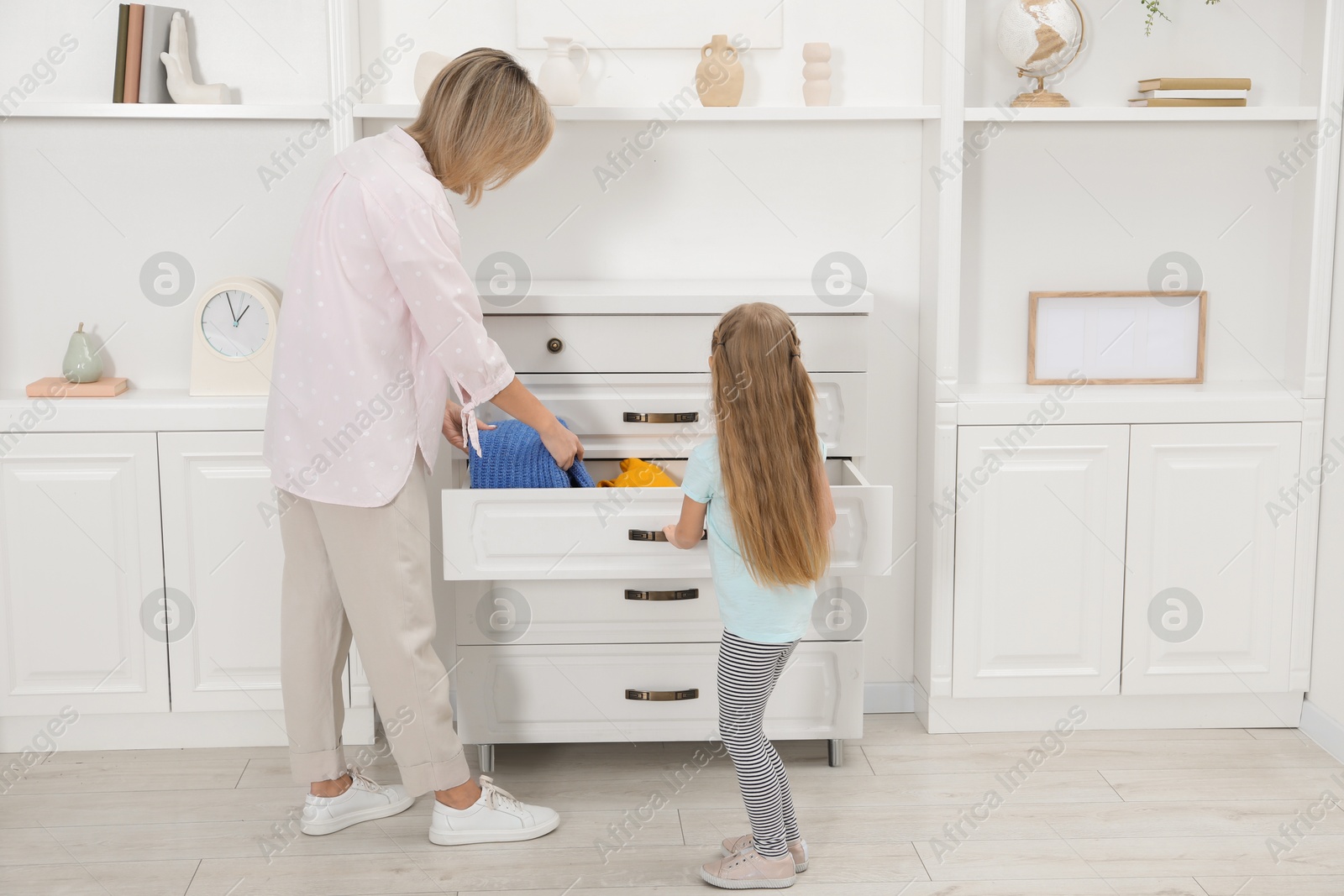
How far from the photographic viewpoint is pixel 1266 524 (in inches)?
99.3

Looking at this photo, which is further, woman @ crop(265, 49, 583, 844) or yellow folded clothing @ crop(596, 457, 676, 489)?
yellow folded clothing @ crop(596, 457, 676, 489)

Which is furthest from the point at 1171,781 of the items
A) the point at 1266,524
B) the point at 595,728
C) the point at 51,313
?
the point at 51,313

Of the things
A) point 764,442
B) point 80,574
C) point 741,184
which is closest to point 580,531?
point 764,442

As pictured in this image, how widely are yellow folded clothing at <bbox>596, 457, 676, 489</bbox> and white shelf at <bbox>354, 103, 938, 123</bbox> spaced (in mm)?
732

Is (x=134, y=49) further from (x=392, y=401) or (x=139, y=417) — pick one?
(x=392, y=401)

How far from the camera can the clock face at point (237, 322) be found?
2506mm

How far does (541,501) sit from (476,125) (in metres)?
0.65

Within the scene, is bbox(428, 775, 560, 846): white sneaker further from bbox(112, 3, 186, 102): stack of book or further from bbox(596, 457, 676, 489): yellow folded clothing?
bbox(112, 3, 186, 102): stack of book

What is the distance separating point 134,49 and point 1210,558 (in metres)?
2.53

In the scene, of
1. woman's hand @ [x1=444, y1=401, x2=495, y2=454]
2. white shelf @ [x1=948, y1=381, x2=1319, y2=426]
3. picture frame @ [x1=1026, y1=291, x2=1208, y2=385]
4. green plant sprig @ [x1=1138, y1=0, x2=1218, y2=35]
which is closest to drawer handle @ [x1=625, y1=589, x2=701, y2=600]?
woman's hand @ [x1=444, y1=401, x2=495, y2=454]

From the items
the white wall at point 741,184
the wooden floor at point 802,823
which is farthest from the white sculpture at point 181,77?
the wooden floor at point 802,823

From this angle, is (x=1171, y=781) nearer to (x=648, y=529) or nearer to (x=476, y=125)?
(x=648, y=529)

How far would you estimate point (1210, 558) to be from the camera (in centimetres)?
252

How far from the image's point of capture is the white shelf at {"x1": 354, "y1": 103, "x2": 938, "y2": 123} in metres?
2.39
